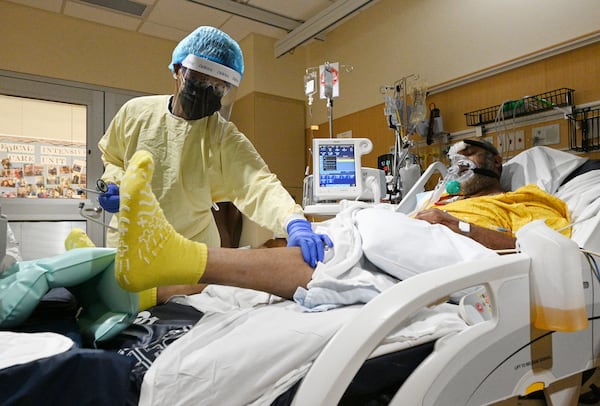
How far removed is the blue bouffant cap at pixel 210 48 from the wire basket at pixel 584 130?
191 centimetres

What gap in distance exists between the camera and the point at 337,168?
269cm

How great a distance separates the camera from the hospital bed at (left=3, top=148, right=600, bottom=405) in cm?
77

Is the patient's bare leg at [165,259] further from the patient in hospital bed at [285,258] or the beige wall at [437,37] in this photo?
the beige wall at [437,37]

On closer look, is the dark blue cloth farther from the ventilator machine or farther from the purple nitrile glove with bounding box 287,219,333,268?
the ventilator machine

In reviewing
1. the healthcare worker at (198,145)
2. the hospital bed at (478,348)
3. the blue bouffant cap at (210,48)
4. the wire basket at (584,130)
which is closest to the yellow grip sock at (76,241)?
the healthcare worker at (198,145)

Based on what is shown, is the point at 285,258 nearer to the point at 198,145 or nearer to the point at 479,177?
the point at 198,145

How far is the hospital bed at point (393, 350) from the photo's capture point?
77 cm

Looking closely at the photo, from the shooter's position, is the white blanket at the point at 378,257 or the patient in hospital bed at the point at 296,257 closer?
the patient in hospital bed at the point at 296,257

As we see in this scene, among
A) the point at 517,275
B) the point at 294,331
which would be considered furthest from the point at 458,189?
the point at 294,331

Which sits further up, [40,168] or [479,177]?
[40,168]

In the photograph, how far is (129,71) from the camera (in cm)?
414

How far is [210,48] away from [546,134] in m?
2.04

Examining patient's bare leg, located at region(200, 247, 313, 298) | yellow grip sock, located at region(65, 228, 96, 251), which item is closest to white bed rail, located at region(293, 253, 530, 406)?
patient's bare leg, located at region(200, 247, 313, 298)

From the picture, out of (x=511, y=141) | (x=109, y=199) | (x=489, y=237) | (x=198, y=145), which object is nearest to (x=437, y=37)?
(x=511, y=141)
